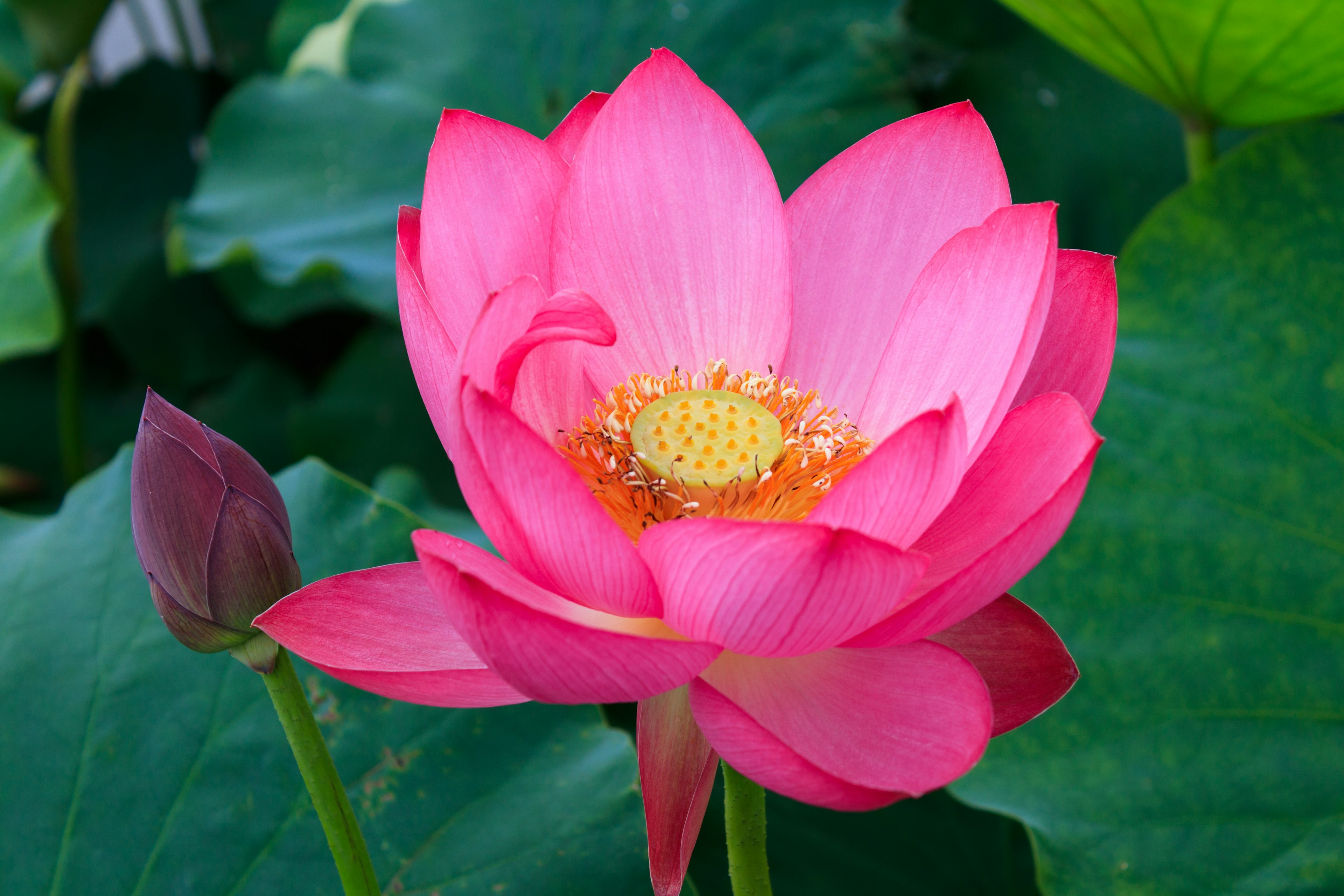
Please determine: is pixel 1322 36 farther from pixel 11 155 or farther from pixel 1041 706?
pixel 11 155

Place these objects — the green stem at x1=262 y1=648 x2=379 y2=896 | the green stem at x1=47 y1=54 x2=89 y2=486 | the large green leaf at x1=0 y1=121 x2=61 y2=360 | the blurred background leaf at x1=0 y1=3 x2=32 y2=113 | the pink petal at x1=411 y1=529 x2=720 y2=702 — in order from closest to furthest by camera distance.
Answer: the pink petal at x1=411 y1=529 x2=720 y2=702 → the green stem at x1=262 y1=648 x2=379 y2=896 → the large green leaf at x1=0 y1=121 x2=61 y2=360 → the green stem at x1=47 y1=54 x2=89 y2=486 → the blurred background leaf at x1=0 y1=3 x2=32 y2=113

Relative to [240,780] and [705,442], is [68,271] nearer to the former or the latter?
[240,780]

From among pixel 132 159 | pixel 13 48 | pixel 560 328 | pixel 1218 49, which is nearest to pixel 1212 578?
pixel 1218 49

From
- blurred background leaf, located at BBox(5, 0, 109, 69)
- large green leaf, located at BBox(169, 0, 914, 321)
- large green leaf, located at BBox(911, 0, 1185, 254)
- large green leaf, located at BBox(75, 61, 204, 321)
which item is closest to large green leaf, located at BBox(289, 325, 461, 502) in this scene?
large green leaf, located at BBox(169, 0, 914, 321)

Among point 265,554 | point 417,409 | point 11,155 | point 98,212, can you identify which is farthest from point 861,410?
point 98,212

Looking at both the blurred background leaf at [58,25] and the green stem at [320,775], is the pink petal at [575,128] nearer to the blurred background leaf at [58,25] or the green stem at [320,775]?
the green stem at [320,775]

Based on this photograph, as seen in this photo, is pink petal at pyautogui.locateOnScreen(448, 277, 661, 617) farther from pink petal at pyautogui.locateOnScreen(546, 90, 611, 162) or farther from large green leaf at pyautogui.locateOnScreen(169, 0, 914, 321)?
large green leaf at pyautogui.locateOnScreen(169, 0, 914, 321)
